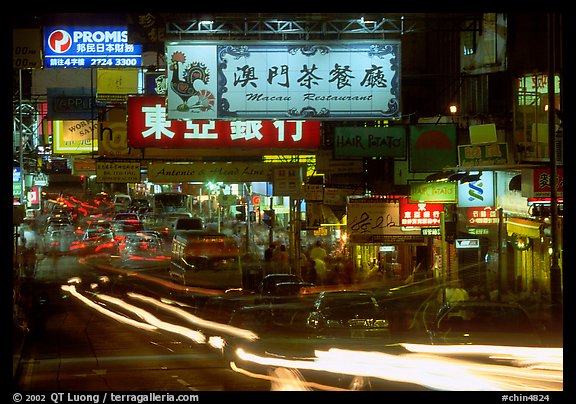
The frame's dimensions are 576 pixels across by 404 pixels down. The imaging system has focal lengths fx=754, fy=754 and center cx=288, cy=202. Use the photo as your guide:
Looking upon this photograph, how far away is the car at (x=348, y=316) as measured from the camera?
560 inches

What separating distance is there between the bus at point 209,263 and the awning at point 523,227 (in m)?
9.79

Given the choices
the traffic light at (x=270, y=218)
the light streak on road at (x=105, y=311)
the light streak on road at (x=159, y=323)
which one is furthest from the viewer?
the traffic light at (x=270, y=218)

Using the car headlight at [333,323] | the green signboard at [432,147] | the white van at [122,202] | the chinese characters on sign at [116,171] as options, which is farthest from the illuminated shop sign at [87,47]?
the white van at [122,202]

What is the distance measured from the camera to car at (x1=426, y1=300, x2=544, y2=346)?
12.8 m

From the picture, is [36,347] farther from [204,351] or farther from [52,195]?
[52,195]

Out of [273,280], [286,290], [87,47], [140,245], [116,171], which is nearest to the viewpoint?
[87,47]

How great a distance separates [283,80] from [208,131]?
175 inches

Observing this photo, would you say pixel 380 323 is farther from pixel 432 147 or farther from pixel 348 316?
pixel 432 147

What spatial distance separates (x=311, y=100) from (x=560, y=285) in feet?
22.0

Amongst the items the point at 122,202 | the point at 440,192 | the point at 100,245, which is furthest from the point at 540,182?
the point at 122,202

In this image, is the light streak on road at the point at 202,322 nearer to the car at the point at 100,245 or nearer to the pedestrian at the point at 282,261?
the pedestrian at the point at 282,261

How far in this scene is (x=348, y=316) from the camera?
14867mm

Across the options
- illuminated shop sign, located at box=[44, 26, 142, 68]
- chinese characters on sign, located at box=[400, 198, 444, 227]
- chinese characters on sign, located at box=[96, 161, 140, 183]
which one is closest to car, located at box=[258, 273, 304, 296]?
chinese characters on sign, located at box=[400, 198, 444, 227]

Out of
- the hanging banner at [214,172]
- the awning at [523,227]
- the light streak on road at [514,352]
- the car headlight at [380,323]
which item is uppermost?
the hanging banner at [214,172]
